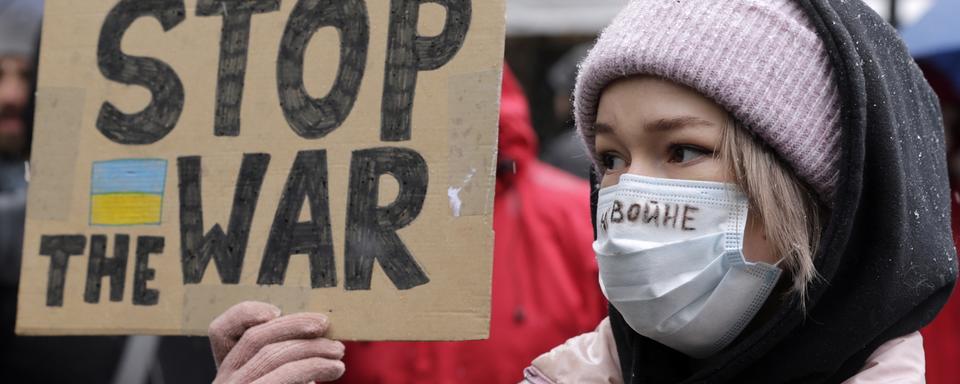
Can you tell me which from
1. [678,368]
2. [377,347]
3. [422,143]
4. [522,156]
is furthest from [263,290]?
[522,156]

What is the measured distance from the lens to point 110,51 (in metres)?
2.45

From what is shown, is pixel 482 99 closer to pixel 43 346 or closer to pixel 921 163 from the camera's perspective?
pixel 921 163

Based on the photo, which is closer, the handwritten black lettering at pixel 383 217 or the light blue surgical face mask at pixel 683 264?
the light blue surgical face mask at pixel 683 264

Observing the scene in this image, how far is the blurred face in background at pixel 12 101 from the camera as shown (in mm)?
5336

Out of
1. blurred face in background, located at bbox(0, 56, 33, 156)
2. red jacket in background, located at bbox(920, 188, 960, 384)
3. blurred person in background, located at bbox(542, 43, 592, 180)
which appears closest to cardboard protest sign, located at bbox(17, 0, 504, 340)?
red jacket in background, located at bbox(920, 188, 960, 384)

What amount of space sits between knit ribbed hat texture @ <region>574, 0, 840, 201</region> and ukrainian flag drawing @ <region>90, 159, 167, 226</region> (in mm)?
995

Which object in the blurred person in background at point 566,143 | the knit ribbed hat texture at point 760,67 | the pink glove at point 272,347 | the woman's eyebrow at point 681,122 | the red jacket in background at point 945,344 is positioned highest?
the knit ribbed hat texture at point 760,67

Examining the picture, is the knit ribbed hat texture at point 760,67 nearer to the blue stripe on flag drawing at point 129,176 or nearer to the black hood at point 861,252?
the black hood at point 861,252

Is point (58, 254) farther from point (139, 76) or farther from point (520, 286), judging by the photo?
point (520, 286)

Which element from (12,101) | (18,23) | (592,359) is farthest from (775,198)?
(18,23)

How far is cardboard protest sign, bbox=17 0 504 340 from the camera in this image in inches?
83.4

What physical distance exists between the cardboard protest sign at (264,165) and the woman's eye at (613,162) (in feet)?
0.69

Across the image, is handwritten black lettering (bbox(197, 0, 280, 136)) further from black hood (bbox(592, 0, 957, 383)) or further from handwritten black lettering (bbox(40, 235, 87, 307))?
black hood (bbox(592, 0, 957, 383))

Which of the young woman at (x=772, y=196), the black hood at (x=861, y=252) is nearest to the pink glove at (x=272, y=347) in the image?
the young woman at (x=772, y=196)
